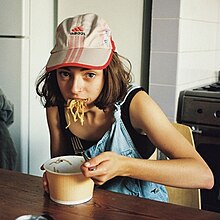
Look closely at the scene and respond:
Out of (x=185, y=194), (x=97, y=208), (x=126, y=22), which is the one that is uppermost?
(x=126, y=22)

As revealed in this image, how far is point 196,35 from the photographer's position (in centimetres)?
222

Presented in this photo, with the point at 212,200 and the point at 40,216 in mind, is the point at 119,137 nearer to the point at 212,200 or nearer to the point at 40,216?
the point at 40,216

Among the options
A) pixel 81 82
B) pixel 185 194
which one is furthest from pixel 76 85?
pixel 185 194

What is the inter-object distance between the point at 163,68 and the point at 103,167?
1.18 m

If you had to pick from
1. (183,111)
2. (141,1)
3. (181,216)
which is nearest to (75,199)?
(181,216)

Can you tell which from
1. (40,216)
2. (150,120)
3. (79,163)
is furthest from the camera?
(150,120)

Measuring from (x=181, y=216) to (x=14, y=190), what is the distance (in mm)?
448

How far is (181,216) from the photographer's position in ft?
3.29

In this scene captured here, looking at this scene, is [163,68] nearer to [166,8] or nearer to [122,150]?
[166,8]

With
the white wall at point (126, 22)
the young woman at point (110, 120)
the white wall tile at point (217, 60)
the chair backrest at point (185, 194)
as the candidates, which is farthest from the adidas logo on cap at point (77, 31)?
the white wall tile at point (217, 60)

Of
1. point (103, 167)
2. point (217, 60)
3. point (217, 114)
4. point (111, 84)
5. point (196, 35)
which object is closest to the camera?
point (103, 167)

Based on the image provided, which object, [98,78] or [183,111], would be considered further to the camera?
[183,111]

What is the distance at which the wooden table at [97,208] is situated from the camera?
1.00m

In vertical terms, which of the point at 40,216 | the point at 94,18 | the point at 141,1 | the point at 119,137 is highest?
the point at 141,1
